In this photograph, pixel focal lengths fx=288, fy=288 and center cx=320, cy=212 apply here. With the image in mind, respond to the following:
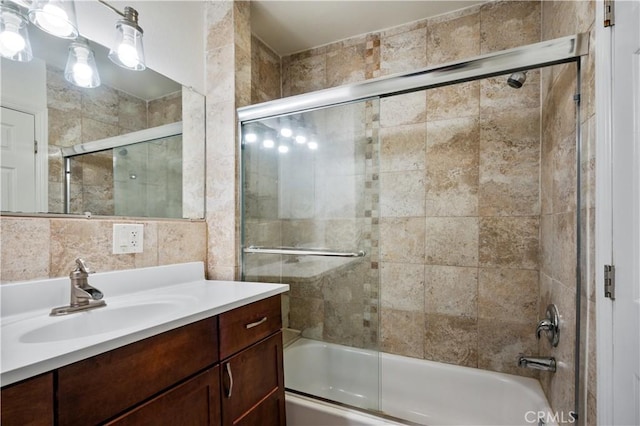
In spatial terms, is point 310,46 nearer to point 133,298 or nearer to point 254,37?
point 254,37

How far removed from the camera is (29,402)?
0.56 metres

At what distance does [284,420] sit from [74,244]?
1140mm

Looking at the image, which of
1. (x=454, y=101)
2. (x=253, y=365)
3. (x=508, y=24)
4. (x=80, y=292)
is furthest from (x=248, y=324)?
(x=508, y=24)

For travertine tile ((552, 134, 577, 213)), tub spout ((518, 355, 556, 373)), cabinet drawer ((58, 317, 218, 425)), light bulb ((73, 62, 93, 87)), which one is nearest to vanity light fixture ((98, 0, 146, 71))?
light bulb ((73, 62, 93, 87))

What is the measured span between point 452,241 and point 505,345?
0.66 meters

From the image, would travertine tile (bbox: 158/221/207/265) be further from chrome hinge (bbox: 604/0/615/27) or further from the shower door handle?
chrome hinge (bbox: 604/0/615/27)

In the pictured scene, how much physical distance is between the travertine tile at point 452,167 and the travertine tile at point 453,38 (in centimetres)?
43

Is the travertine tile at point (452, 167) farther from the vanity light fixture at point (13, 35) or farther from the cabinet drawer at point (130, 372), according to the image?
the vanity light fixture at point (13, 35)

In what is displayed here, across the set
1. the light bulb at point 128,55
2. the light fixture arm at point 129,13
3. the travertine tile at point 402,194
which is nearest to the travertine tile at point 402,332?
the travertine tile at point 402,194

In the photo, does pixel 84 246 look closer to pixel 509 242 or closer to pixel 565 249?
pixel 565 249

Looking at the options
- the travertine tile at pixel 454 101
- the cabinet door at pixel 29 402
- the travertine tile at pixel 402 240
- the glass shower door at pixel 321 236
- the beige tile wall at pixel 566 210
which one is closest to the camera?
the cabinet door at pixel 29 402

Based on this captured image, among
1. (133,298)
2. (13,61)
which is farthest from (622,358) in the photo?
(13,61)

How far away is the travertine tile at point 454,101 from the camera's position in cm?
177

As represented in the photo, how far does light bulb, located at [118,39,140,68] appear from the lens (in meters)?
1.26
